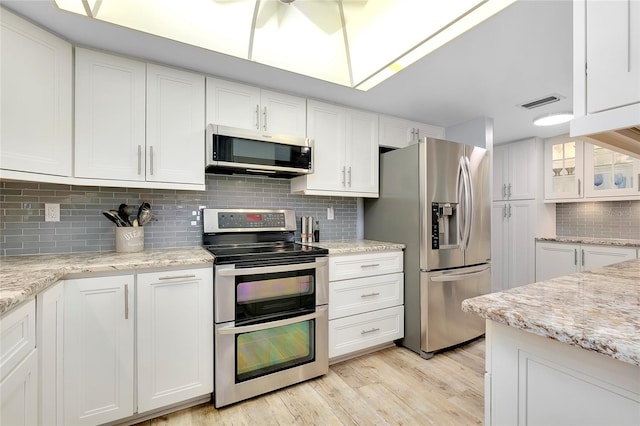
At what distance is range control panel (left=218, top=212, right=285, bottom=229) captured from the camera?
7.83ft

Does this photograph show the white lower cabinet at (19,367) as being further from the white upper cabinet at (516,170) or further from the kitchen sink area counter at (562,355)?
the white upper cabinet at (516,170)

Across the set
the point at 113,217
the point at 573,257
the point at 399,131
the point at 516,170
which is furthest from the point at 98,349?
the point at 516,170

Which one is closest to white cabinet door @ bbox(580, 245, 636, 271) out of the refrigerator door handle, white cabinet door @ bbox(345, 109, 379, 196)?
the refrigerator door handle

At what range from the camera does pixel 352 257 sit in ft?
7.77

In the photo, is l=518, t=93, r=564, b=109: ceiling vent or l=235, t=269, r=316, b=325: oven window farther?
l=518, t=93, r=564, b=109: ceiling vent

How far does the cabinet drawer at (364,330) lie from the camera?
2299mm

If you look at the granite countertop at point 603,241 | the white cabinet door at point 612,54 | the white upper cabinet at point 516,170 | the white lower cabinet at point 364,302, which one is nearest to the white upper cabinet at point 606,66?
the white cabinet door at point 612,54

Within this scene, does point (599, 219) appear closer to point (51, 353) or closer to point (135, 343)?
point (135, 343)

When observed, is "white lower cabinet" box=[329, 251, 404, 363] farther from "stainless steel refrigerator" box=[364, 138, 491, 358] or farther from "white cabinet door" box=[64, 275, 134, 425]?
"white cabinet door" box=[64, 275, 134, 425]

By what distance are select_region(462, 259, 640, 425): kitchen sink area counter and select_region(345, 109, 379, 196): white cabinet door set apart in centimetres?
190

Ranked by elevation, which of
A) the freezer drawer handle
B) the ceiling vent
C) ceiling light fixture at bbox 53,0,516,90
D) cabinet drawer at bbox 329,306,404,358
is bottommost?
cabinet drawer at bbox 329,306,404,358

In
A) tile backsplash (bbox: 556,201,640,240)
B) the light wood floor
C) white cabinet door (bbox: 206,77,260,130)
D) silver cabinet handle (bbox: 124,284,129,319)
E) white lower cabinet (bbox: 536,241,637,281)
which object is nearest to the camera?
silver cabinet handle (bbox: 124,284,129,319)

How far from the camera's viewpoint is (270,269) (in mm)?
1937

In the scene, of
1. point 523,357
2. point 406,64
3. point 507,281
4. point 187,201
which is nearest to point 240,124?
point 187,201
